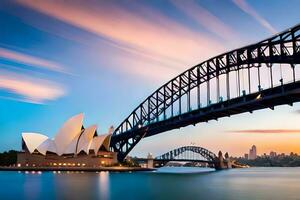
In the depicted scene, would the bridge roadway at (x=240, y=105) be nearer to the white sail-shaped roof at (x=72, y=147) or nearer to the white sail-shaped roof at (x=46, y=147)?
the white sail-shaped roof at (x=72, y=147)

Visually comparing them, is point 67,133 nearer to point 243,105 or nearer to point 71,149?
point 71,149

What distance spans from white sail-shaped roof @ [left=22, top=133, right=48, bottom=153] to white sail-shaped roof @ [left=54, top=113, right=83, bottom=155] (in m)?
4.93

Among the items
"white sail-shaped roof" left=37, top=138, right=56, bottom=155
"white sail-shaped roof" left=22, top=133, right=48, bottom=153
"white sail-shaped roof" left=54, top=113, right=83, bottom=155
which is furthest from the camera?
"white sail-shaped roof" left=37, top=138, right=56, bottom=155

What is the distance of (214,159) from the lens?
7210 inches

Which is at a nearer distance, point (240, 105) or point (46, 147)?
point (240, 105)

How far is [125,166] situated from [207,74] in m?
46.4

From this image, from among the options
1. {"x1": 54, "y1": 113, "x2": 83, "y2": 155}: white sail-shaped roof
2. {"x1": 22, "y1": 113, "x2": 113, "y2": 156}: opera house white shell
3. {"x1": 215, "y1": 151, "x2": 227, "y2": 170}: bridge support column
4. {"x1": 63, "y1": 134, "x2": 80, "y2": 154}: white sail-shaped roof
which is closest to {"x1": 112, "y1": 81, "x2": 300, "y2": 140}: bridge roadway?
{"x1": 22, "y1": 113, "x2": 113, "y2": 156}: opera house white shell

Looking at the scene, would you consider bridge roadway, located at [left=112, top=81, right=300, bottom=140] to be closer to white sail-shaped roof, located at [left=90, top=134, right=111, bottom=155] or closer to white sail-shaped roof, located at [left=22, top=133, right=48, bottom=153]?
white sail-shaped roof, located at [left=90, top=134, right=111, bottom=155]

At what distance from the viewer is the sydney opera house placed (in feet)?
392

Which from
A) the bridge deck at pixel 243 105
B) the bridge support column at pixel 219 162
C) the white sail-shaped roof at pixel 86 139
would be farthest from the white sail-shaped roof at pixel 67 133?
the bridge support column at pixel 219 162

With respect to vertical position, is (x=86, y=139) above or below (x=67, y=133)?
below

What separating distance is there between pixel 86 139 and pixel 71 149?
587cm

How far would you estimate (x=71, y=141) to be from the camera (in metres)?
123

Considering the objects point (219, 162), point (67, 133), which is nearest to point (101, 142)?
point (67, 133)
